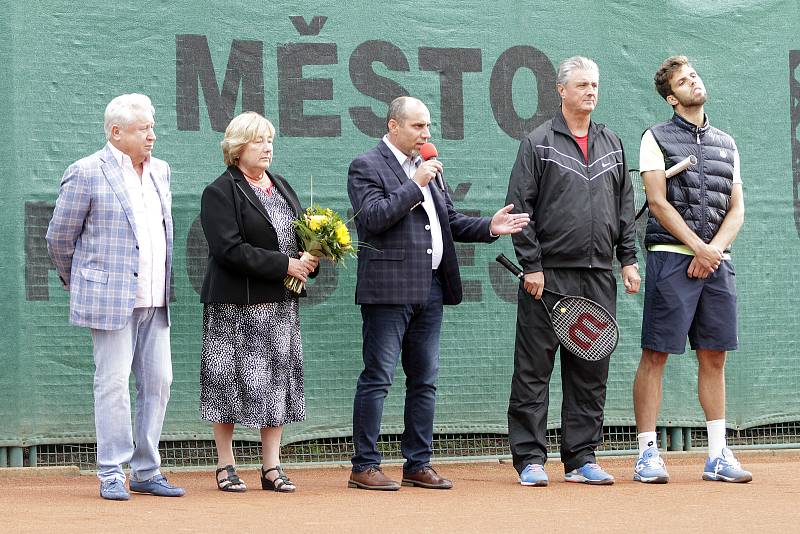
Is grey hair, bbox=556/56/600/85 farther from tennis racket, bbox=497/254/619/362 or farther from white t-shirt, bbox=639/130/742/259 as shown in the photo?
tennis racket, bbox=497/254/619/362

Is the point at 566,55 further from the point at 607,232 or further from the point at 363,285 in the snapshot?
the point at 363,285

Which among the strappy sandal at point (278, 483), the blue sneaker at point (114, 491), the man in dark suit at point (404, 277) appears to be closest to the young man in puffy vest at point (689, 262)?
the man in dark suit at point (404, 277)

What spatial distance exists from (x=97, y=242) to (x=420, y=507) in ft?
6.06

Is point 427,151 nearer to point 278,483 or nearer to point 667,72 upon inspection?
point 667,72

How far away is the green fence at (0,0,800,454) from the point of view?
6.45 m

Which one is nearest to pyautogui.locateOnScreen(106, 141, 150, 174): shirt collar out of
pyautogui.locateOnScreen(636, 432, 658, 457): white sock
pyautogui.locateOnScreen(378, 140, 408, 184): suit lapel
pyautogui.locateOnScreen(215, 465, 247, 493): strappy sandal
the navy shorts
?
pyautogui.locateOnScreen(378, 140, 408, 184): suit lapel

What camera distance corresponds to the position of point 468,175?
704 centimetres

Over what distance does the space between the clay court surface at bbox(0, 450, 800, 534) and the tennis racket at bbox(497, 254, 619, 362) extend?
2.21 feet

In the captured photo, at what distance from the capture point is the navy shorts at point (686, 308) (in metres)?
6.03

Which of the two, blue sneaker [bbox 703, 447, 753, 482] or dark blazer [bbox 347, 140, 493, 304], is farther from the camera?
blue sneaker [bbox 703, 447, 753, 482]

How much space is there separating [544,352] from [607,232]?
66 cm

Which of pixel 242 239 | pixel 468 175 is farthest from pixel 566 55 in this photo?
pixel 242 239

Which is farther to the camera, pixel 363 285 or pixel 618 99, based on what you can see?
pixel 618 99

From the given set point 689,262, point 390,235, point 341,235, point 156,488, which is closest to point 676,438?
point 689,262
